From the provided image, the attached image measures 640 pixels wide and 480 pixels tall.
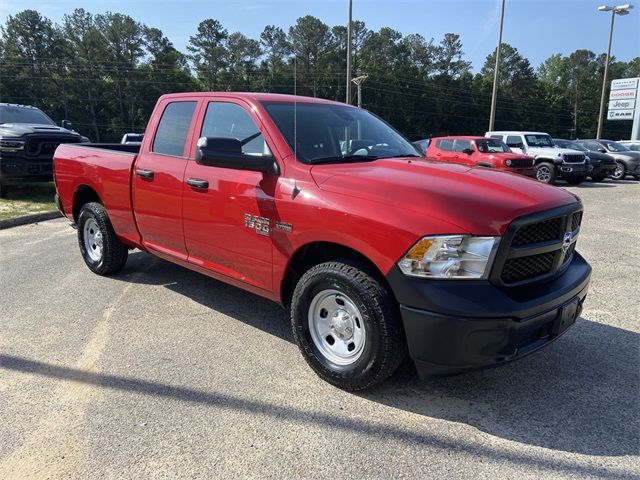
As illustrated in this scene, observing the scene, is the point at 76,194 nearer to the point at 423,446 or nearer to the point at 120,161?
the point at 120,161

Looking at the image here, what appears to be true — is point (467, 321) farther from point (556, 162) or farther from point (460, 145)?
point (556, 162)

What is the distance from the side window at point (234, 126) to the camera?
3715mm

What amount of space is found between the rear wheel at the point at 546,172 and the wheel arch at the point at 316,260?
15618mm

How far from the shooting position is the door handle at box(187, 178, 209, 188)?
3.88 metres

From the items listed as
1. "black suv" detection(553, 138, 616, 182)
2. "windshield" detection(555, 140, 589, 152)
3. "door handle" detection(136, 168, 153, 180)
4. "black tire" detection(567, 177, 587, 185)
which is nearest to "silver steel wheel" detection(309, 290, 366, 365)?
"door handle" detection(136, 168, 153, 180)

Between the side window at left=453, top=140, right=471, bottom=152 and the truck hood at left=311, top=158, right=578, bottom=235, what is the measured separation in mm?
13389

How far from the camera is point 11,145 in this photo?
34.3 ft

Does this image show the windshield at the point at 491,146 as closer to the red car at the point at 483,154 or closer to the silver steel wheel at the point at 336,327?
the red car at the point at 483,154

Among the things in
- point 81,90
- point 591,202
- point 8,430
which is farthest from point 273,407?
point 81,90

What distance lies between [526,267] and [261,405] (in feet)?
5.91

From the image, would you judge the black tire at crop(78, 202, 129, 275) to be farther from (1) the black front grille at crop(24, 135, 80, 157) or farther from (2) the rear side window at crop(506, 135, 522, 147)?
(2) the rear side window at crop(506, 135, 522, 147)

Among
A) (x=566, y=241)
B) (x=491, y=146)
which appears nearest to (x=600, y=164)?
(x=491, y=146)

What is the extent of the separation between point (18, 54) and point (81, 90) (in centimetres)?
942

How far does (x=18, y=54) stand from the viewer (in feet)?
209
